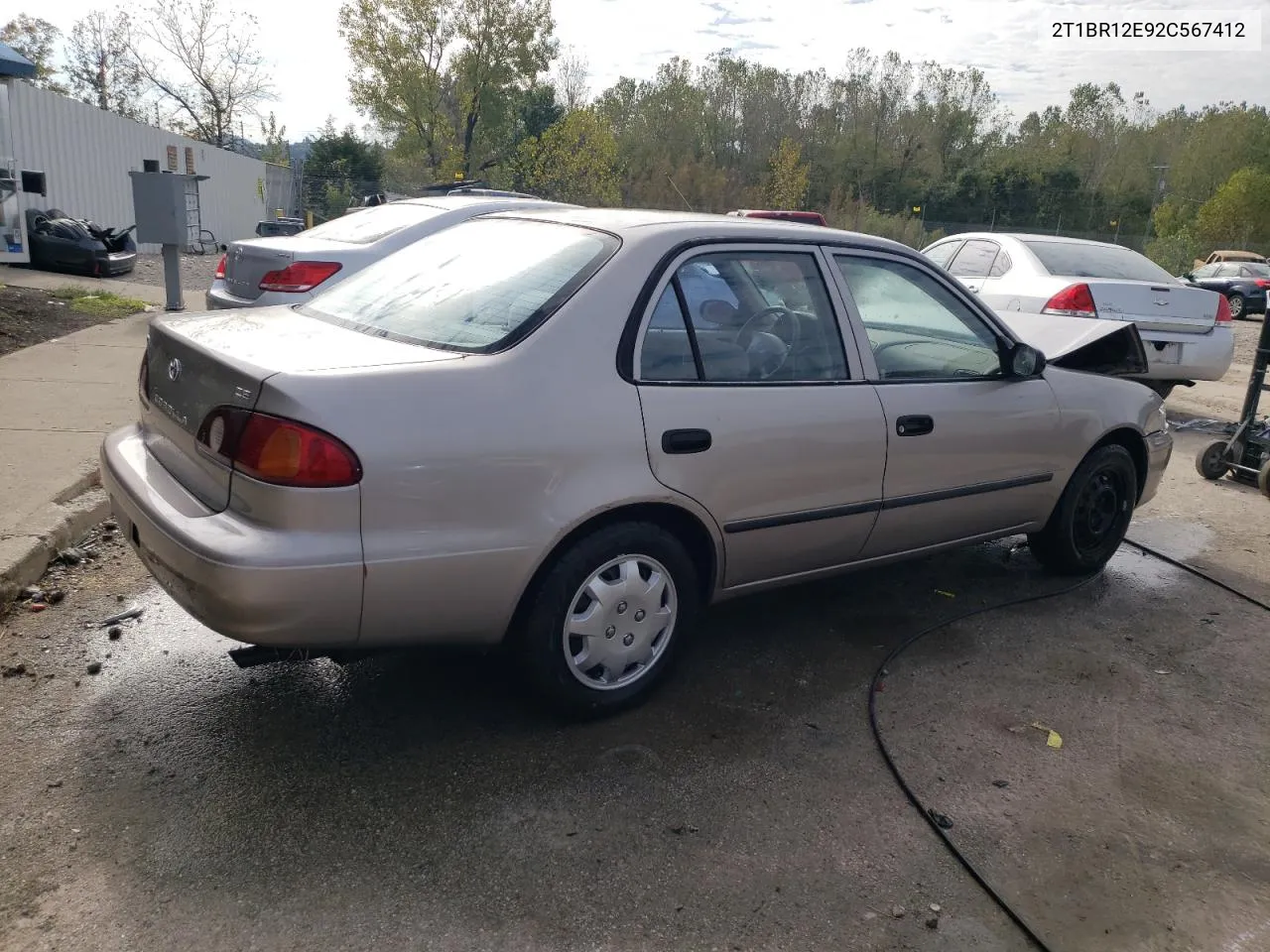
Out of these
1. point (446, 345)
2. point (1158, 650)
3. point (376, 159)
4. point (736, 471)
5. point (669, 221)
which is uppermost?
point (376, 159)

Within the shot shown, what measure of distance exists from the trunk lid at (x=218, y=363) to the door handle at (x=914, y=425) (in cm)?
184

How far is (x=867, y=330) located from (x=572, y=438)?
1.53m

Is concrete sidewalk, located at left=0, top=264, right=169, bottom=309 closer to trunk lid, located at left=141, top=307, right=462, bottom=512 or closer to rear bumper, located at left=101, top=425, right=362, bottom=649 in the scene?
trunk lid, located at left=141, top=307, right=462, bottom=512

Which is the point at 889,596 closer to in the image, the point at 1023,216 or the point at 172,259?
the point at 172,259

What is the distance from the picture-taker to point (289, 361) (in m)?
2.81

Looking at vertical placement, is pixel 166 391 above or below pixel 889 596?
above

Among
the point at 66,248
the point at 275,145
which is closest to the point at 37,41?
the point at 275,145

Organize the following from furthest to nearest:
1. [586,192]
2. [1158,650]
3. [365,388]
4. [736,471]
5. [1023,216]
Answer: [1023,216], [586,192], [1158,650], [736,471], [365,388]

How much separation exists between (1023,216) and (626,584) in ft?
180

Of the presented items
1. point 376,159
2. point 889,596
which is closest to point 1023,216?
point 376,159

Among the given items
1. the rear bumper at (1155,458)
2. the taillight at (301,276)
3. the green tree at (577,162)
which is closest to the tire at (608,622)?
the rear bumper at (1155,458)

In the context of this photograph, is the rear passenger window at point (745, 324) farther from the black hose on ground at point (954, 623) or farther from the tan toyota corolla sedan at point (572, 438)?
the black hose on ground at point (954, 623)

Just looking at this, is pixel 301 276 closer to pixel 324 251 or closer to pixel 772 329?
pixel 324 251

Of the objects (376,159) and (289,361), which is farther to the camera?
(376,159)
